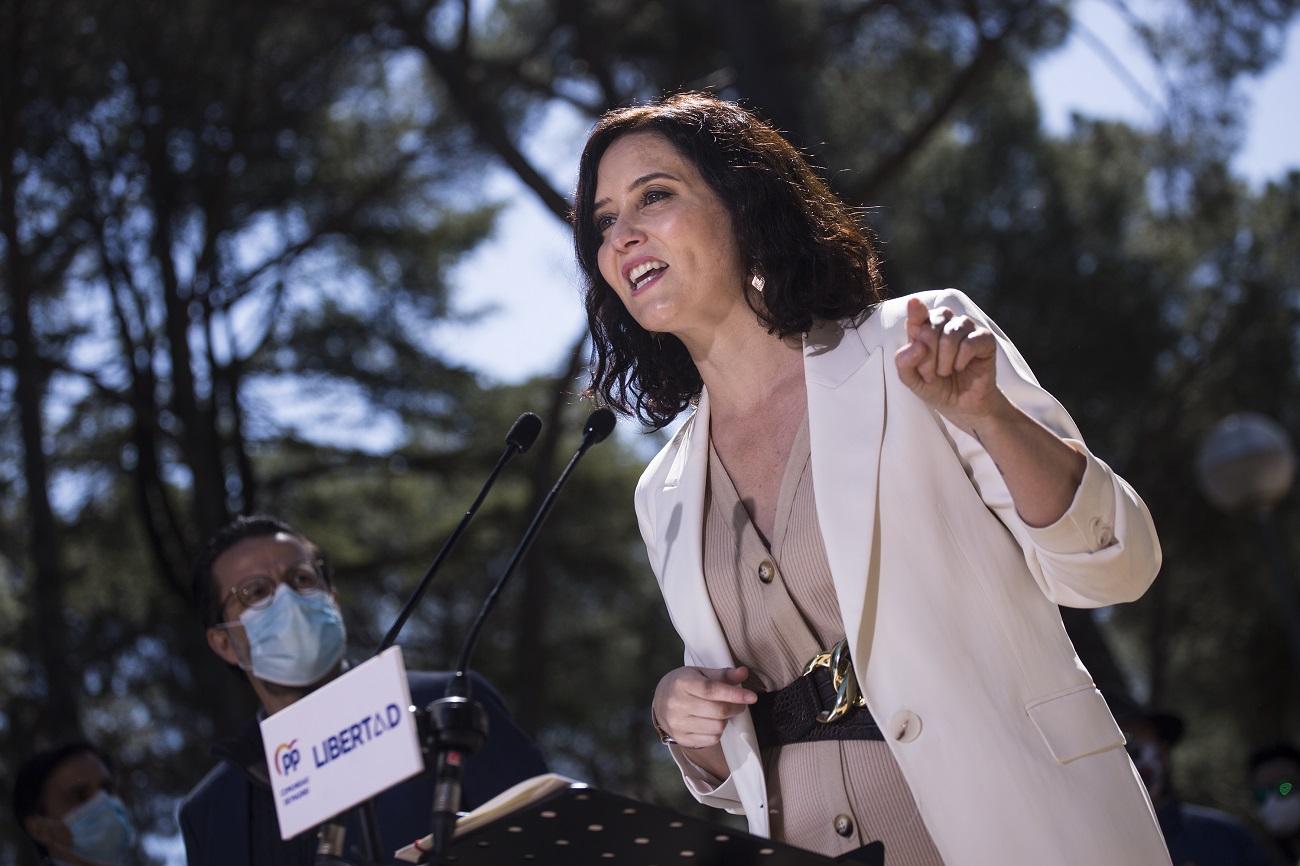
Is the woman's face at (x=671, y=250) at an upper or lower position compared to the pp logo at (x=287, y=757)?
upper

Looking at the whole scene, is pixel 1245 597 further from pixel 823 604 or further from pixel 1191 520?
pixel 823 604

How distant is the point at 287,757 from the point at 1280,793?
5.42 metres

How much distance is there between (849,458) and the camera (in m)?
2.04

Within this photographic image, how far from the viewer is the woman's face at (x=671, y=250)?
7.80 ft

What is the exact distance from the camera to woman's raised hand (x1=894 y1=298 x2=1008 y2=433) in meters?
1.73

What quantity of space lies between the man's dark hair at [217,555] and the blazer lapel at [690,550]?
1.64m

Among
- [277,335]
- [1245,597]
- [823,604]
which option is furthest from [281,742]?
[1245,597]

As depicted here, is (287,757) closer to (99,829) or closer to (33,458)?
(99,829)

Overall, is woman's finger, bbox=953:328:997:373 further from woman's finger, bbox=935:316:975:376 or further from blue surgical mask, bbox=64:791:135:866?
blue surgical mask, bbox=64:791:135:866

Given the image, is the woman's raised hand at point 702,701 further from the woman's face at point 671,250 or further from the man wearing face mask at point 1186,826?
the man wearing face mask at point 1186,826

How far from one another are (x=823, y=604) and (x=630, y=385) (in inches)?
30.9

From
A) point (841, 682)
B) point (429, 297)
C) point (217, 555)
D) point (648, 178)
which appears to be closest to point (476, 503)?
point (841, 682)

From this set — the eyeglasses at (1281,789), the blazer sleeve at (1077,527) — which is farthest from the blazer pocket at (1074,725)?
the eyeglasses at (1281,789)

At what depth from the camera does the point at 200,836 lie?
11.6 ft
